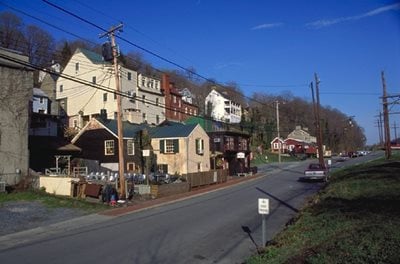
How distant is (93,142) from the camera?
49688 millimetres

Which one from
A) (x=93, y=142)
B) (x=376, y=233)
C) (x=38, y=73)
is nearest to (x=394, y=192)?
(x=376, y=233)

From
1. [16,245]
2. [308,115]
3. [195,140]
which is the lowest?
[16,245]

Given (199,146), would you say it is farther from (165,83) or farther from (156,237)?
(156,237)

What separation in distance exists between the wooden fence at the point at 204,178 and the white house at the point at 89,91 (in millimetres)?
22903

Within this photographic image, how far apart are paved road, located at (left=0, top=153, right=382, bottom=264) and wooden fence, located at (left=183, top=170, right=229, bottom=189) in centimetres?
1339

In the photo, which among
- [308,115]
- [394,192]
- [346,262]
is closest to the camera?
[346,262]

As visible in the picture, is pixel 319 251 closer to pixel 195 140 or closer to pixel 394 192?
pixel 394 192

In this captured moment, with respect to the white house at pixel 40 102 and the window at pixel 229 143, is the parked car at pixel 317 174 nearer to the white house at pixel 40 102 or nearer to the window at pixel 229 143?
the window at pixel 229 143

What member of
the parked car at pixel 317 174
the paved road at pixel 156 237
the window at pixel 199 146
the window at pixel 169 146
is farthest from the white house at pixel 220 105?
the paved road at pixel 156 237

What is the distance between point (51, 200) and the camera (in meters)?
26.9

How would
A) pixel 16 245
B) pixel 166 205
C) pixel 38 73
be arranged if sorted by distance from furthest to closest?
1. pixel 38 73
2. pixel 166 205
3. pixel 16 245

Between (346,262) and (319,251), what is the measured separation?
4.02ft

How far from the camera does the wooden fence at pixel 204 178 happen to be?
38281 millimetres

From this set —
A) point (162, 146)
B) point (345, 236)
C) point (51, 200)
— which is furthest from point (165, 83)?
point (345, 236)
